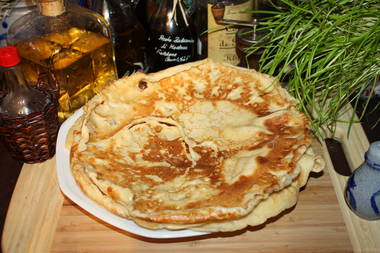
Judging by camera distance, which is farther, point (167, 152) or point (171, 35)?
point (171, 35)

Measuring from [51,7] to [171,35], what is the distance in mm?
424

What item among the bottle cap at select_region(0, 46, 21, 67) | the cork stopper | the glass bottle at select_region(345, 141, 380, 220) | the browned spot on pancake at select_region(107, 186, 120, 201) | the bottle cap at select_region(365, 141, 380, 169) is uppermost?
the cork stopper

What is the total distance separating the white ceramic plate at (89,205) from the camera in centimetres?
85

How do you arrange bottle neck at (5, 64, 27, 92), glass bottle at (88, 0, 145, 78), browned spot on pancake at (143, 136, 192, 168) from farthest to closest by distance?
glass bottle at (88, 0, 145, 78), bottle neck at (5, 64, 27, 92), browned spot on pancake at (143, 136, 192, 168)

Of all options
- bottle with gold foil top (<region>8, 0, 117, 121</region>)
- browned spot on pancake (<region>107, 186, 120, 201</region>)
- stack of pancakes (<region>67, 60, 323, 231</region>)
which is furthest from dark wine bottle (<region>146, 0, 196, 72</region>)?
browned spot on pancake (<region>107, 186, 120, 201</region>)

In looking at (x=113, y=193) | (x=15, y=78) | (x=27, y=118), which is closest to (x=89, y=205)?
(x=113, y=193)

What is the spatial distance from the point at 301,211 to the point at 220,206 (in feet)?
0.97

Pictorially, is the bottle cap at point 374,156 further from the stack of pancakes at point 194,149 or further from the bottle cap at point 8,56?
the bottle cap at point 8,56

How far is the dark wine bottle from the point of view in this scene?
1.46 m

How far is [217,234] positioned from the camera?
3.16 feet

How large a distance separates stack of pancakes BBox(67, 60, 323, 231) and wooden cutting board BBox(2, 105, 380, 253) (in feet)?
0.37

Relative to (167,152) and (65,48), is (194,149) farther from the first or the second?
(65,48)

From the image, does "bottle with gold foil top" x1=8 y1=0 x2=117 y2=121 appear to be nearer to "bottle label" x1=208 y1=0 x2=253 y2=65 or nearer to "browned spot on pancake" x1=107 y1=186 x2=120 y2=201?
"bottle label" x1=208 y1=0 x2=253 y2=65

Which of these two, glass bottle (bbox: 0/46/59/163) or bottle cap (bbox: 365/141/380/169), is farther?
glass bottle (bbox: 0/46/59/163)
